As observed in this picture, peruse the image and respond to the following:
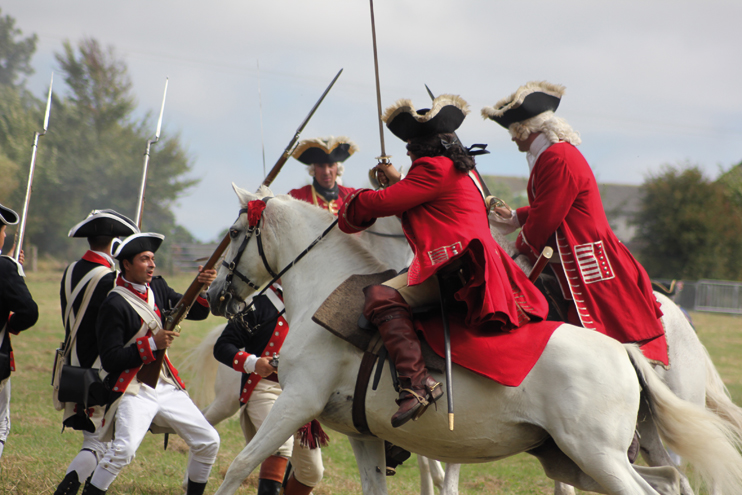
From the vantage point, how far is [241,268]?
4.64 m

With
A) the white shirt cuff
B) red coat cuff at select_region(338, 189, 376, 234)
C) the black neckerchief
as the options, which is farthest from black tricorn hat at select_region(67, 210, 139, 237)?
the black neckerchief

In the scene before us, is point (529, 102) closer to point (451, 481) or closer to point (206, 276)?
point (206, 276)

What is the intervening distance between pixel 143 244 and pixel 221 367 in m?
1.88

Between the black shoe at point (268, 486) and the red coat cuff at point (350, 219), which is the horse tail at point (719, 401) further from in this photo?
the black shoe at point (268, 486)

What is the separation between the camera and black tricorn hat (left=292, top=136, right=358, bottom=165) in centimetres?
746

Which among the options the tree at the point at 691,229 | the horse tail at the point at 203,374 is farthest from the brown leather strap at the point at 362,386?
the tree at the point at 691,229

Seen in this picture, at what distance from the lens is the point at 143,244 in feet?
16.7

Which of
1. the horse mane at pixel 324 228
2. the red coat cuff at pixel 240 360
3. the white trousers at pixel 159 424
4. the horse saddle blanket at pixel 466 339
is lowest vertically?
the white trousers at pixel 159 424

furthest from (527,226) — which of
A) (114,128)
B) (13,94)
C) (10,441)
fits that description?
(13,94)

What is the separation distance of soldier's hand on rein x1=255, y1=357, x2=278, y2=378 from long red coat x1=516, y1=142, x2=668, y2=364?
2.21 m

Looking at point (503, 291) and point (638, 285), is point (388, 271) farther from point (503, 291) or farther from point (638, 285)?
point (638, 285)

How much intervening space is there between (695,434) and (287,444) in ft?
10.4

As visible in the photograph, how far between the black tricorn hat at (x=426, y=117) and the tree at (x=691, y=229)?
36177 mm

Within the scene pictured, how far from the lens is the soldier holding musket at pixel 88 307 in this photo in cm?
504
